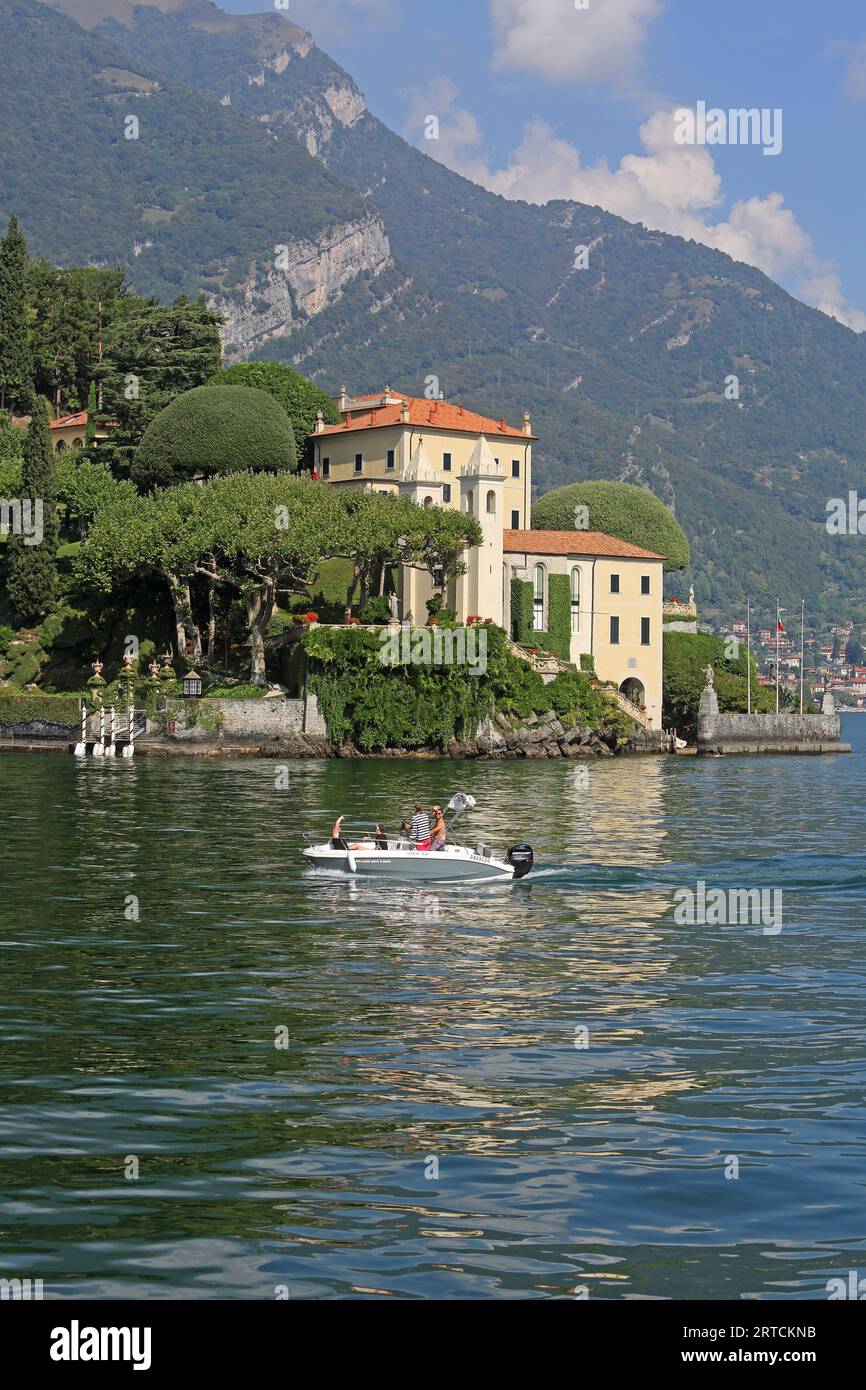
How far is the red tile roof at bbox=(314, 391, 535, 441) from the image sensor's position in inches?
4176

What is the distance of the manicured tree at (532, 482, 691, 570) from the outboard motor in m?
76.4

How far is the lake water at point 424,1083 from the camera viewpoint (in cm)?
1567

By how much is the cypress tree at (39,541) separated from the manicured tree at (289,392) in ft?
66.1

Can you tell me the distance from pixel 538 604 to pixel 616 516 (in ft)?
66.3

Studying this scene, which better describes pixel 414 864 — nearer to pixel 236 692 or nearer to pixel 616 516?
pixel 236 692

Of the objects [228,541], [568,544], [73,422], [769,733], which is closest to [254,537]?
[228,541]

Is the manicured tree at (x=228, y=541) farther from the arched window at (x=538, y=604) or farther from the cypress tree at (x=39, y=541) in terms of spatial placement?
the arched window at (x=538, y=604)

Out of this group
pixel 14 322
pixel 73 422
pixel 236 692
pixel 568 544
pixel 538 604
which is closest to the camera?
pixel 236 692

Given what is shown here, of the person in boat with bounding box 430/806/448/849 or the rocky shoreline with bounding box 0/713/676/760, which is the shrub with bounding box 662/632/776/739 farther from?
the person in boat with bounding box 430/806/448/849

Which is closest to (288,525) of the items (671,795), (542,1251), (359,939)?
(671,795)

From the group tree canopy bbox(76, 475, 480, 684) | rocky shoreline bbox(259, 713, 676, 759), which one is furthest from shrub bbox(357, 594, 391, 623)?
rocky shoreline bbox(259, 713, 676, 759)

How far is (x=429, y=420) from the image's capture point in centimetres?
10638

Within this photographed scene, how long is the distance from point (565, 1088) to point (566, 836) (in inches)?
1148
